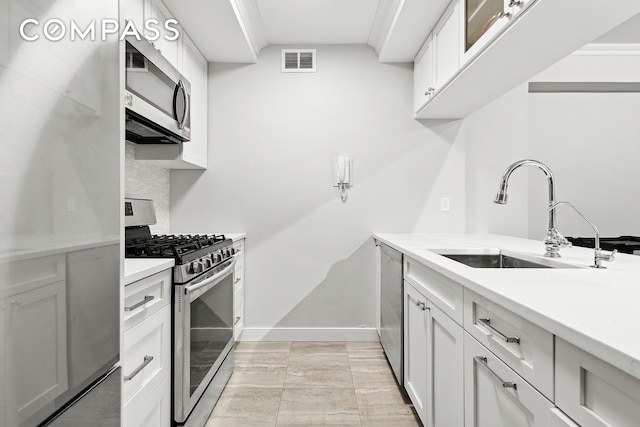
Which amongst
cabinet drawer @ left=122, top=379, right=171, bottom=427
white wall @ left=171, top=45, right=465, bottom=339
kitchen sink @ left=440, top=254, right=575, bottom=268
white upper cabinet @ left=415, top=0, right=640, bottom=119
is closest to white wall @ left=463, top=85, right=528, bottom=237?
white wall @ left=171, top=45, right=465, bottom=339

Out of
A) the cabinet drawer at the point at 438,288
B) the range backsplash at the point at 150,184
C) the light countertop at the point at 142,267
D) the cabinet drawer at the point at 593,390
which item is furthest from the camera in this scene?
the range backsplash at the point at 150,184

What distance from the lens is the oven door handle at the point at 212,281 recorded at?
159 cm

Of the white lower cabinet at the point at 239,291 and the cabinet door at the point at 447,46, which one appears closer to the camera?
the cabinet door at the point at 447,46

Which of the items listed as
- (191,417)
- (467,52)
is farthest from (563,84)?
(191,417)

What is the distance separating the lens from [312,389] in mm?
2260

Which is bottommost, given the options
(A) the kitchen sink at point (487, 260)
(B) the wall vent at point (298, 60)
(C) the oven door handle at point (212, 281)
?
(C) the oven door handle at point (212, 281)

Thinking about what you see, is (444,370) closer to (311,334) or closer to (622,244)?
(622,244)

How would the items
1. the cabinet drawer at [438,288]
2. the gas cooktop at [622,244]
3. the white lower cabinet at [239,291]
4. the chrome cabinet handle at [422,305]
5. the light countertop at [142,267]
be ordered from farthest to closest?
1. the white lower cabinet at [239,291]
2. the gas cooktop at [622,244]
3. the chrome cabinet handle at [422,305]
4. the cabinet drawer at [438,288]
5. the light countertop at [142,267]

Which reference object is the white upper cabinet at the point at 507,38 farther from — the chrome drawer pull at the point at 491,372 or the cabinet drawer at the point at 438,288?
the chrome drawer pull at the point at 491,372

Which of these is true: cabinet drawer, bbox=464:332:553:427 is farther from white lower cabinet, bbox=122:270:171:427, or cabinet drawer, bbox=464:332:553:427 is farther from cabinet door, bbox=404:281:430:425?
white lower cabinet, bbox=122:270:171:427

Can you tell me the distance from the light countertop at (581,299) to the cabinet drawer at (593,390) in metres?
0.04

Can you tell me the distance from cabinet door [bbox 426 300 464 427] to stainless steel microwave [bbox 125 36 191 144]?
1.61m

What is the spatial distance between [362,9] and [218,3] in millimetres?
1053

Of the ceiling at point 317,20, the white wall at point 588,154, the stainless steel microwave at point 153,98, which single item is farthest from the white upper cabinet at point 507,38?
the stainless steel microwave at point 153,98
